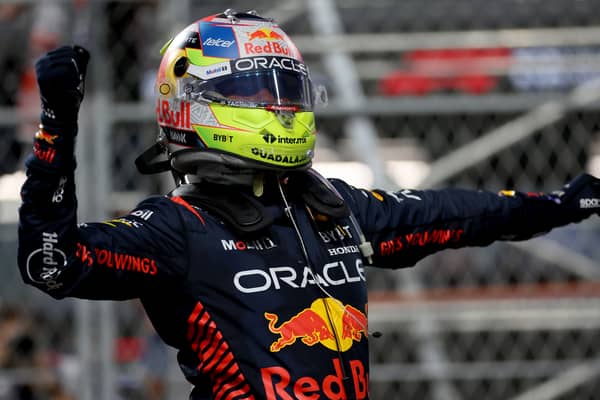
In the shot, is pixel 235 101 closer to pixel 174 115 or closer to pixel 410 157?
pixel 174 115

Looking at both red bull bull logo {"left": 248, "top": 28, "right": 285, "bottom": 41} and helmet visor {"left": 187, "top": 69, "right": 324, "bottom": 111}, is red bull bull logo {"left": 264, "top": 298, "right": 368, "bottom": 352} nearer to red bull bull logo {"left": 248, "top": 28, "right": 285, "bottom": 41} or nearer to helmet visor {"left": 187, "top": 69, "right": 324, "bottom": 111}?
helmet visor {"left": 187, "top": 69, "right": 324, "bottom": 111}

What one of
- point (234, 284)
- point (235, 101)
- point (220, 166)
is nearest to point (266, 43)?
point (235, 101)

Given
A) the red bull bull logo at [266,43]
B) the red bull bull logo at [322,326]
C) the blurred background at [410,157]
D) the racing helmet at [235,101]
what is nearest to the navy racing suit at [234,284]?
the red bull bull logo at [322,326]

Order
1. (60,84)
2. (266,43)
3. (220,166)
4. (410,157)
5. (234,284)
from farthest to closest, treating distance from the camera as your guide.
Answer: (410,157) < (266,43) < (220,166) < (234,284) < (60,84)

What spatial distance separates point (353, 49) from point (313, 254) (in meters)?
1.83

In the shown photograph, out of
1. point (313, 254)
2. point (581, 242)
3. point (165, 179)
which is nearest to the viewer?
point (313, 254)

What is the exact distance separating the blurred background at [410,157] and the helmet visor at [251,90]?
1.45 meters

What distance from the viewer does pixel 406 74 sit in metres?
4.56

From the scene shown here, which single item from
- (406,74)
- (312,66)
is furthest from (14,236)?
(406,74)

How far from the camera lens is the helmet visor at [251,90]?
2.34 meters

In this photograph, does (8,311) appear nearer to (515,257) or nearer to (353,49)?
(353,49)

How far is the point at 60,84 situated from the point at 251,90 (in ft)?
1.79

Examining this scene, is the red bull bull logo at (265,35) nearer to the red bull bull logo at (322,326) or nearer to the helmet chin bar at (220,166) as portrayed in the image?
the helmet chin bar at (220,166)

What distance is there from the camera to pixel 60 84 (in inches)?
74.7
